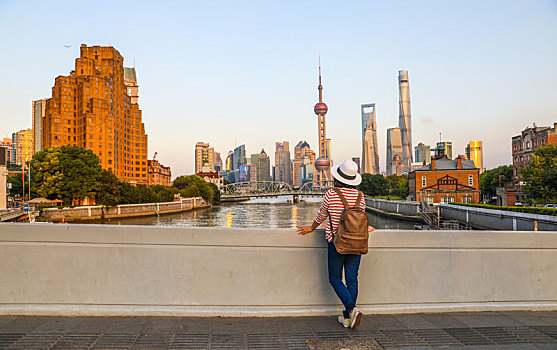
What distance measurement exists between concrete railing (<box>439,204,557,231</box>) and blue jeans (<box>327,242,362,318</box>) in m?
28.7

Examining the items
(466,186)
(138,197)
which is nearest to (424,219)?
(466,186)

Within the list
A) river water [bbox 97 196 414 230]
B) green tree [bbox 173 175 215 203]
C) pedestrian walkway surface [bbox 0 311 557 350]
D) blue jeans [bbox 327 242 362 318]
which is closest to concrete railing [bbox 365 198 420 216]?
river water [bbox 97 196 414 230]

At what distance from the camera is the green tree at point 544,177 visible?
141 ft

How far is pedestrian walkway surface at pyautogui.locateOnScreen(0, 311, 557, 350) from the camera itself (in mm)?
4121

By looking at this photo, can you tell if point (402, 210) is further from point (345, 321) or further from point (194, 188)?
point (345, 321)

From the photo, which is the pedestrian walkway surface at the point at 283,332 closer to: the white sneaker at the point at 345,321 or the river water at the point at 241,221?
the white sneaker at the point at 345,321

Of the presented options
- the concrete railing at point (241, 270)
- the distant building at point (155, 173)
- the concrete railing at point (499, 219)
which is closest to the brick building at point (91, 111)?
the distant building at point (155, 173)

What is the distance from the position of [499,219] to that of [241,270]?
41471 millimetres

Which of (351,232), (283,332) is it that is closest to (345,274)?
(351,232)

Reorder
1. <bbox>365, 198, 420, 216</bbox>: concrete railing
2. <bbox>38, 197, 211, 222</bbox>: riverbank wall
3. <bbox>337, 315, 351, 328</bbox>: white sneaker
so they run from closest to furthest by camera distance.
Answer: <bbox>337, 315, 351, 328</bbox>: white sneaker < <bbox>38, 197, 211, 222</bbox>: riverbank wall < <bbox>365, 198, 420, 216</bbox>: concrete railing

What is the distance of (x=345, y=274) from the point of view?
192 inches

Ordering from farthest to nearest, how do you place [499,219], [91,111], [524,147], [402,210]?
[91,111] < [524,147] < [402,210] < [499,219]

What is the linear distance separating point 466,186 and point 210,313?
3020 inches

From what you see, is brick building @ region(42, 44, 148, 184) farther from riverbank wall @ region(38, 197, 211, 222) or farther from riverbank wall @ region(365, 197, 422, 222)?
riverbank wall @ region(365, 197, 422, 222)
